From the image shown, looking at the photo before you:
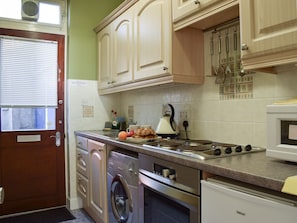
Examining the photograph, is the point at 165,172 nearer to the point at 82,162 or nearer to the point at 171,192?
the point at 171,192

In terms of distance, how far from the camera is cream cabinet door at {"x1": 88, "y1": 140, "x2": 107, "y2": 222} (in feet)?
7.54

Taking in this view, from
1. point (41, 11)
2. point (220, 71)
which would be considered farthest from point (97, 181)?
point (41, 11)

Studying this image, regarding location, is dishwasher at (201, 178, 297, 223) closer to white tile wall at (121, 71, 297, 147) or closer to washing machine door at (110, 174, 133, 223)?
white tile wall at (121, 71, 297, 147)

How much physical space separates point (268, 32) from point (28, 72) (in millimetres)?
2602

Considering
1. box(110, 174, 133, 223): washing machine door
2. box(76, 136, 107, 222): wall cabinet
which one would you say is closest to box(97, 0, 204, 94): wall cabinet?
box(76, 136, 107, 222): wall cabinet

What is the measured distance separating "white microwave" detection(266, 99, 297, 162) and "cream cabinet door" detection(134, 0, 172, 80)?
0.93 metres

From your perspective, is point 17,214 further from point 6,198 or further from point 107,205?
point 107,205

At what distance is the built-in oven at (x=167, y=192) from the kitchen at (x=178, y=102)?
0.61 meters

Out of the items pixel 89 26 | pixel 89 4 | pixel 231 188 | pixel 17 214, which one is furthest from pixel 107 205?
pixel 89 4

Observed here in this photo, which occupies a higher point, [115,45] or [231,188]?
[115,45]

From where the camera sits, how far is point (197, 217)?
121cm

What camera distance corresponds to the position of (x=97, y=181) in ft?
8.04

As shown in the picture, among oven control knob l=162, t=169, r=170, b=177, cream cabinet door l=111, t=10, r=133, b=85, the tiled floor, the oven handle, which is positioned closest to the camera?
the oven handle

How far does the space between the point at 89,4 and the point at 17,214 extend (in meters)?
2.57
